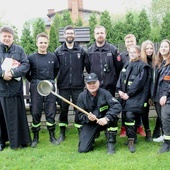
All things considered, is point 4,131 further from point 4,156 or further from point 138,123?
point 138,123

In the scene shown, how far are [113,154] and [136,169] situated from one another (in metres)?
0.75

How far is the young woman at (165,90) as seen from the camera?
4.71m

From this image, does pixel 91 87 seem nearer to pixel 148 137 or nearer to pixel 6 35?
pixel 148 137

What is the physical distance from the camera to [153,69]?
5.30 meters

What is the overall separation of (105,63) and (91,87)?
817 mm

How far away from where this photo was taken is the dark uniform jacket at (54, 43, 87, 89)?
5.63 metres

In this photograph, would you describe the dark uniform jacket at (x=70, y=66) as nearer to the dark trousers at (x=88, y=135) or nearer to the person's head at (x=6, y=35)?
the dark trousers at (x=88, y=135)

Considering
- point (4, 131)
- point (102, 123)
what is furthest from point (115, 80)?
point (4, 131)

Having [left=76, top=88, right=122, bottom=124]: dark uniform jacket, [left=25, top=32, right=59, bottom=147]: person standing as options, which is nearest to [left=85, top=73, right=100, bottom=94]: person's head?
[left=76, top=88, right=122, bottom=124]: dark uniform jacket

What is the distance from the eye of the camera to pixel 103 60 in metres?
5.55

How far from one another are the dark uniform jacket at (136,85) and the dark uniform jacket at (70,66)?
0.97 metres

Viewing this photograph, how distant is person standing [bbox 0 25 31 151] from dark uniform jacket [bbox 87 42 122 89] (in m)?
1.32

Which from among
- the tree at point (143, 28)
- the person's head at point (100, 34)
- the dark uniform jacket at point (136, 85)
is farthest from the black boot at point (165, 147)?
the tree at point (143, 28)

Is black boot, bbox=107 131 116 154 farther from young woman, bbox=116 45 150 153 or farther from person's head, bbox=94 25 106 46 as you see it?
person's head, bbox=94 25 106 46
